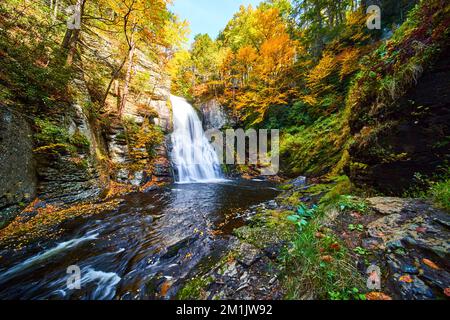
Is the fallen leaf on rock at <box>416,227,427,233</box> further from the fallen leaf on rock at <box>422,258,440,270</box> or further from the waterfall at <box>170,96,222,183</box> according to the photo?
the waterfall at <box>170,96,222,183</box>

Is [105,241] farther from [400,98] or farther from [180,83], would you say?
[180,83]

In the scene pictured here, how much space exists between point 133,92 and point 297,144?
36.5 feet

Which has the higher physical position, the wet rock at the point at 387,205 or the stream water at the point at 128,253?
the wet rock at the point at 387,205

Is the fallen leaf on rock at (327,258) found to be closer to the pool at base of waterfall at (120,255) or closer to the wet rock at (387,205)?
the wet rock at (387,205)

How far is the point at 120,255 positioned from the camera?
336cm

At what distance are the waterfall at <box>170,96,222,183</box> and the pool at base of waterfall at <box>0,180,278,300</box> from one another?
21.3 feet

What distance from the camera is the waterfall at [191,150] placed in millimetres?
11977

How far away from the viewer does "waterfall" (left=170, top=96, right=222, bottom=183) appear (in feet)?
39.3

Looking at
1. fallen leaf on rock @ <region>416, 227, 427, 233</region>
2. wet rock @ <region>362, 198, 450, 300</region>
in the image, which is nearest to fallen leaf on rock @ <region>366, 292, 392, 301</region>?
wet rock @ <region>362, 198, 450, 300</region>

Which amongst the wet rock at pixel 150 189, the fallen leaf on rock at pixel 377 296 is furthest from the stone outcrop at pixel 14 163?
the fallen leaf on rock at pixel 377 296

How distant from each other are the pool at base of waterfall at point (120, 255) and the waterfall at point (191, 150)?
6.49 m

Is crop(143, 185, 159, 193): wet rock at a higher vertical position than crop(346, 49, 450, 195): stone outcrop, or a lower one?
lower

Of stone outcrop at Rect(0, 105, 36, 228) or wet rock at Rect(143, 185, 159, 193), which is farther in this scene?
wet rock at Rect(143, 185, 159, 193)
